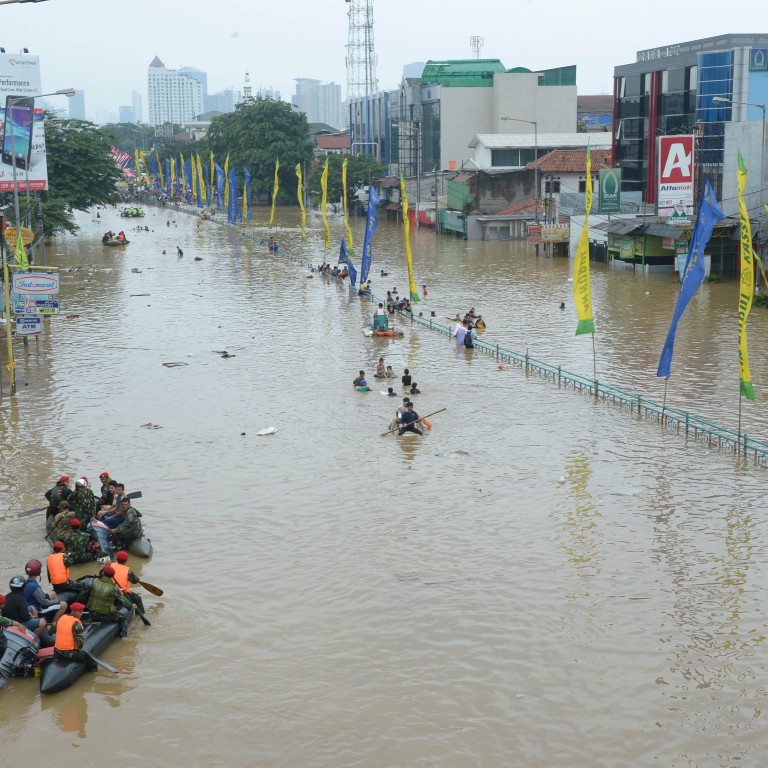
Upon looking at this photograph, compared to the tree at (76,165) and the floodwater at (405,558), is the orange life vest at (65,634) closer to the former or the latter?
the floodwater at (405,558)

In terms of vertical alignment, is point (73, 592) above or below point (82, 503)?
below

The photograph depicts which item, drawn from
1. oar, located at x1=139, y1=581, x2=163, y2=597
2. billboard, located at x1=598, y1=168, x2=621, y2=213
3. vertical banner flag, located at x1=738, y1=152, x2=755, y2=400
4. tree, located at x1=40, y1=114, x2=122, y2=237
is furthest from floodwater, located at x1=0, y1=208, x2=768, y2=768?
tree, located at x1=40, y1=114, x2=122, y2=237

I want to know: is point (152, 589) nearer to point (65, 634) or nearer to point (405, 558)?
point (65, 634)

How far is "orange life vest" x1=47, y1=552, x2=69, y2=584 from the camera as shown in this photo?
1487 centimetres

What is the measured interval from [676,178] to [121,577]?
39.2m

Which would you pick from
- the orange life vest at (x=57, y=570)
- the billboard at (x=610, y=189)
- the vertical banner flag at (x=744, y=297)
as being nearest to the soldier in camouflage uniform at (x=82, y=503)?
the orange life vest at (x=57, y=570)

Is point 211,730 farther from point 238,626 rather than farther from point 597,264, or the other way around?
point 597,264

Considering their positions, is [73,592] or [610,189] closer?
[73,592]

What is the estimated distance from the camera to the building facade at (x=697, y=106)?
2008 inches

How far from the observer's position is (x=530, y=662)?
13.4m

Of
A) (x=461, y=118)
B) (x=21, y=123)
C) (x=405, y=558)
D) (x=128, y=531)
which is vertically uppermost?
(x=461, y=118)

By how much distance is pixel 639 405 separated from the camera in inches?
990

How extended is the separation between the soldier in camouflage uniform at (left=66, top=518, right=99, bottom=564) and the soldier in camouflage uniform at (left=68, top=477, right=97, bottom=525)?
0.52 m

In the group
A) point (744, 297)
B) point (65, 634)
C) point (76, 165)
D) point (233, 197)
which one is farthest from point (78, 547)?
point (233, 197)
